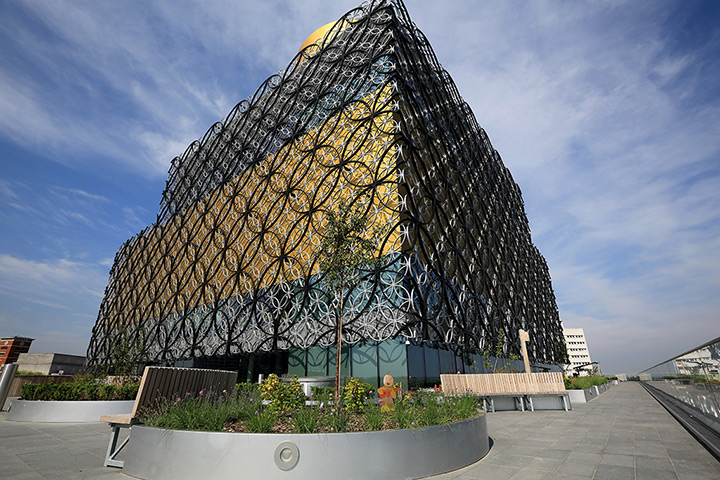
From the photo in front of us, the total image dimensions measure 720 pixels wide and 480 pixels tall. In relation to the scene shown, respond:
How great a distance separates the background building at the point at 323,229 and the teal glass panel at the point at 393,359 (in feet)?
0.25

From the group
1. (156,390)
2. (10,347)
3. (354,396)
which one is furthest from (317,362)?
(10,347)

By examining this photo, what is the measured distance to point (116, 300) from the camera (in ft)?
150

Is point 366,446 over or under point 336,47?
under

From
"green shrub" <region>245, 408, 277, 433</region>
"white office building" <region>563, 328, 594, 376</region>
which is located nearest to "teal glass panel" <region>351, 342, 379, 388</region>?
"green shrub" <region>245, 408, 277, 433</region>

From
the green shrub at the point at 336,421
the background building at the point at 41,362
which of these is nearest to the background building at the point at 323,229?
the background building at the point at 41,362

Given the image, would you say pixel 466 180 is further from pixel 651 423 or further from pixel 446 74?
pixel 651 423

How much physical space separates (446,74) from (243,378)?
107ft

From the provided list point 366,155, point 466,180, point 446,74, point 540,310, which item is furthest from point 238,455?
point 540,310

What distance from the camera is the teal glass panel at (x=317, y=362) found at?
2141cm

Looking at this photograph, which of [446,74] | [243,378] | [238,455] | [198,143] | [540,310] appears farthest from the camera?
[540,310]

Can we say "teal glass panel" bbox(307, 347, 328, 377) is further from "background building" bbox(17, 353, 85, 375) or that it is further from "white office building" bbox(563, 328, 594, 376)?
"white office building" bbox(563, 328, 594, 376)

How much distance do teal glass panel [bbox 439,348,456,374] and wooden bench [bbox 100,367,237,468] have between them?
17.1m

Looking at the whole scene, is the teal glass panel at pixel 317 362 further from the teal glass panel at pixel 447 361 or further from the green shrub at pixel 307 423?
the green shrub at pixel 307 423

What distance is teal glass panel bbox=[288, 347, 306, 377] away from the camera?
74.0 feet
